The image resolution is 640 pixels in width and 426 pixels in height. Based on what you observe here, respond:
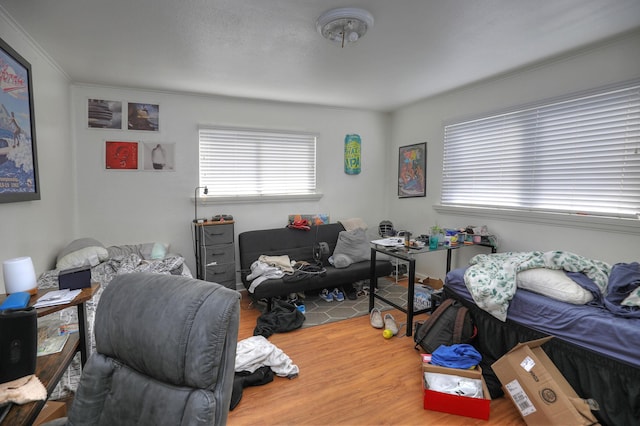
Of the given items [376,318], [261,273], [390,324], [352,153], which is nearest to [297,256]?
[261,273]

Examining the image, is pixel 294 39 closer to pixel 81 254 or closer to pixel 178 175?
pixel 178 175

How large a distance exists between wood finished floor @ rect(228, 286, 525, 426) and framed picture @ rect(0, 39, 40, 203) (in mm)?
2094

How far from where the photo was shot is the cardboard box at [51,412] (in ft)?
4.74

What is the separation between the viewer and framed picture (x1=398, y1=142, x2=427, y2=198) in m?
4.30

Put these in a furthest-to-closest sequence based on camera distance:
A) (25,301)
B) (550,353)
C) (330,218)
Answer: (330,218)
(550,353)
(25,301)

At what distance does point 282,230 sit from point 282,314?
134cm

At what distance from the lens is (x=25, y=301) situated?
47.5 inches

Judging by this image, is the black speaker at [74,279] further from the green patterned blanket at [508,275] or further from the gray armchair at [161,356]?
the green patterned blanket at [508,275]

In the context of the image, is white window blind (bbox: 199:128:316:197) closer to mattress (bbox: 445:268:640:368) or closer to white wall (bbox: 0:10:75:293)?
white wall (bbox: 0:10:75:293)

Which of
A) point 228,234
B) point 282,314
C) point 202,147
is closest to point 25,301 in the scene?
point 282,314

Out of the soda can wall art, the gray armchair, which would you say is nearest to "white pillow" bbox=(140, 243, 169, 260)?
the gray armchair

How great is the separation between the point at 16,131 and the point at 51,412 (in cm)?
192

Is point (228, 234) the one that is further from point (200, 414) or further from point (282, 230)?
point (200, 414)

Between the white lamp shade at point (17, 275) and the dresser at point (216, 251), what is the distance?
2154mm
